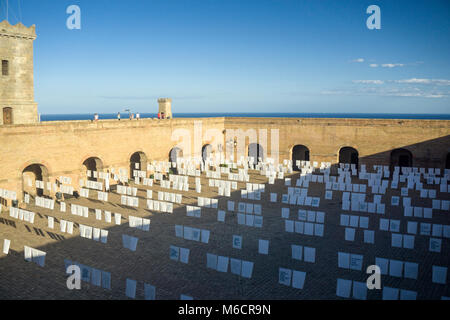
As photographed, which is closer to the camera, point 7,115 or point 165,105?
point 7,115

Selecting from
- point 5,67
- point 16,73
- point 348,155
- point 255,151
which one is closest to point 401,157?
point 348,155

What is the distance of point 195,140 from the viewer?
117 ft

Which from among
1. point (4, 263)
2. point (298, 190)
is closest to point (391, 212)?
point (298, 190)

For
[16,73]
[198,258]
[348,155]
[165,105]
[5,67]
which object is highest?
[5,67]

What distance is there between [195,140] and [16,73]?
15.6m

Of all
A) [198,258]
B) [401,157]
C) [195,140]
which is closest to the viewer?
[198,258]

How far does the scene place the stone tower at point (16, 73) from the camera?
25750 mm

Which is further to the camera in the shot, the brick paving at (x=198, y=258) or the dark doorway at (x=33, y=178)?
the dark doorway at (x=33, y=178)

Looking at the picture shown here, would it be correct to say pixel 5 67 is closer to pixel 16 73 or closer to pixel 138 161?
pixel 16 73

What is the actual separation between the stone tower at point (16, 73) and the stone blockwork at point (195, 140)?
16.6 ft

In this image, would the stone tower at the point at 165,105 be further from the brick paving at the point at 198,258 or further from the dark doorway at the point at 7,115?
the brick paving at the point at 198,258

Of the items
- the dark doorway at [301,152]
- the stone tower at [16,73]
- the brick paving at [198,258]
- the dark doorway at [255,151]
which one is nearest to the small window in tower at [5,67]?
the stone tower at [16,73]
